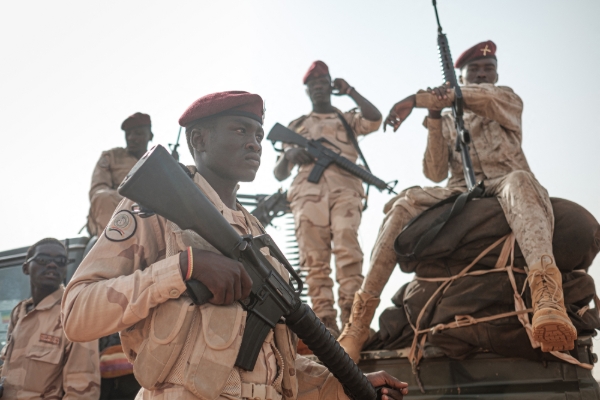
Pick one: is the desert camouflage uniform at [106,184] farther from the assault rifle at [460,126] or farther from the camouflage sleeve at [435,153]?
the assault rifle at [460,126]

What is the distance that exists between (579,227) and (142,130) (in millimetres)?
4549

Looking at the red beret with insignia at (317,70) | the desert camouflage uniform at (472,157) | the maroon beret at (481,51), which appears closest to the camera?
the desert camouflage uniform at (472,157)

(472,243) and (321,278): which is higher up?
(472,243)

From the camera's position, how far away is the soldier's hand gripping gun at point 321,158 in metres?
6.54

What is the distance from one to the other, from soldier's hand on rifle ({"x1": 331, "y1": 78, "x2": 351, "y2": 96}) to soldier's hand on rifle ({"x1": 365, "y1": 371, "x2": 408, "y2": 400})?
4374 mm

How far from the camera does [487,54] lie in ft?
17.5

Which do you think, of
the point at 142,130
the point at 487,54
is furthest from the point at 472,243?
the point at 142,130

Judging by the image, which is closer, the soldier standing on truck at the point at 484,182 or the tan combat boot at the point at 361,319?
the soldier standing on truck at the point at 484,182

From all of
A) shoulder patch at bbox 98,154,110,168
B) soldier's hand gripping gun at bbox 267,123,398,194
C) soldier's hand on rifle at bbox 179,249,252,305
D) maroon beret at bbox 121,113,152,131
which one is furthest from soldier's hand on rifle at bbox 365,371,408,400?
maroon beret at bbox 121,113,152,131

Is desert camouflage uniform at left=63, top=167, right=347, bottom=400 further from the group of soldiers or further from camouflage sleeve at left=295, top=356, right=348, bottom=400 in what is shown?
camouflage sleeve at left=295, top=356, right=348, bottom=400

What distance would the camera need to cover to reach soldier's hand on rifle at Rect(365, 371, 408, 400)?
9.17 feet

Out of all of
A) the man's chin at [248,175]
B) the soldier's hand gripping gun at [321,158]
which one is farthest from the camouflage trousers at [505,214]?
the man's chin at [248,175]

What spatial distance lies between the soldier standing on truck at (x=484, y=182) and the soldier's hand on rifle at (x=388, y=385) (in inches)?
42.2

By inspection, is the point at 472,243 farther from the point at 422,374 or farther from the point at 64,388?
the point at 64,388
